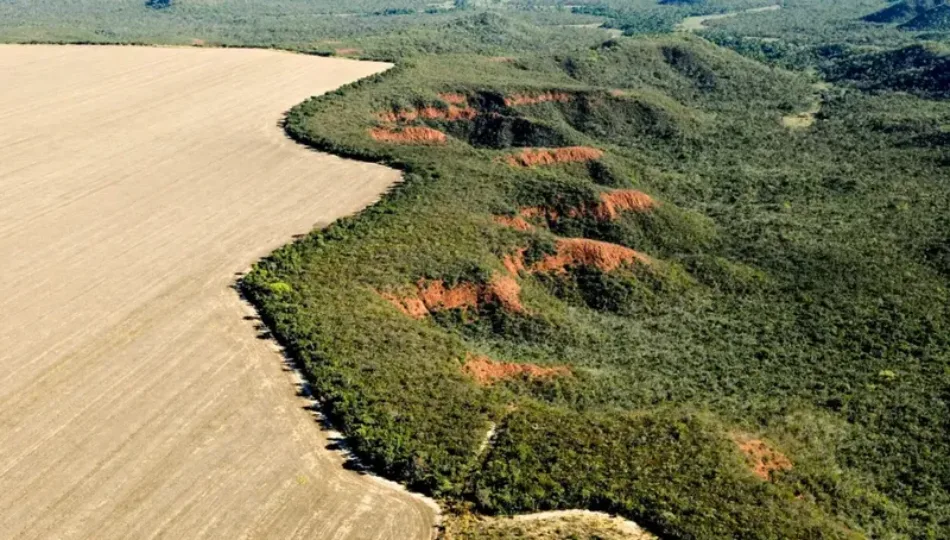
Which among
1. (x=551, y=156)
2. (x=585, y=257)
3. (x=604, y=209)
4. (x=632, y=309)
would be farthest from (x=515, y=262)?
(x=551, y=156)

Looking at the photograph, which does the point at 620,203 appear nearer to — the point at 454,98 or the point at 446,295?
the point at 446,295

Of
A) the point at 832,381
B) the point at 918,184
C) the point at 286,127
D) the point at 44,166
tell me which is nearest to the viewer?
the point at 832,381

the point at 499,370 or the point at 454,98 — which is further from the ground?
the point at 454,98

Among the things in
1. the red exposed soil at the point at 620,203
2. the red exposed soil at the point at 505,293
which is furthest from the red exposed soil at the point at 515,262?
the red exposed soil at the point at 620,203

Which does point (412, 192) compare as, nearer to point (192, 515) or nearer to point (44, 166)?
point (44, 166)

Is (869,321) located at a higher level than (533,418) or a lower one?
lower

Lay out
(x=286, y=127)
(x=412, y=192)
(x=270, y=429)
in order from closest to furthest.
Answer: (x=270, y=429) → (x=412, y=192) → (x=286, y=127)

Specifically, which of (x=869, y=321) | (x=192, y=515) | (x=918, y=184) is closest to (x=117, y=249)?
(x=192, y=515)
